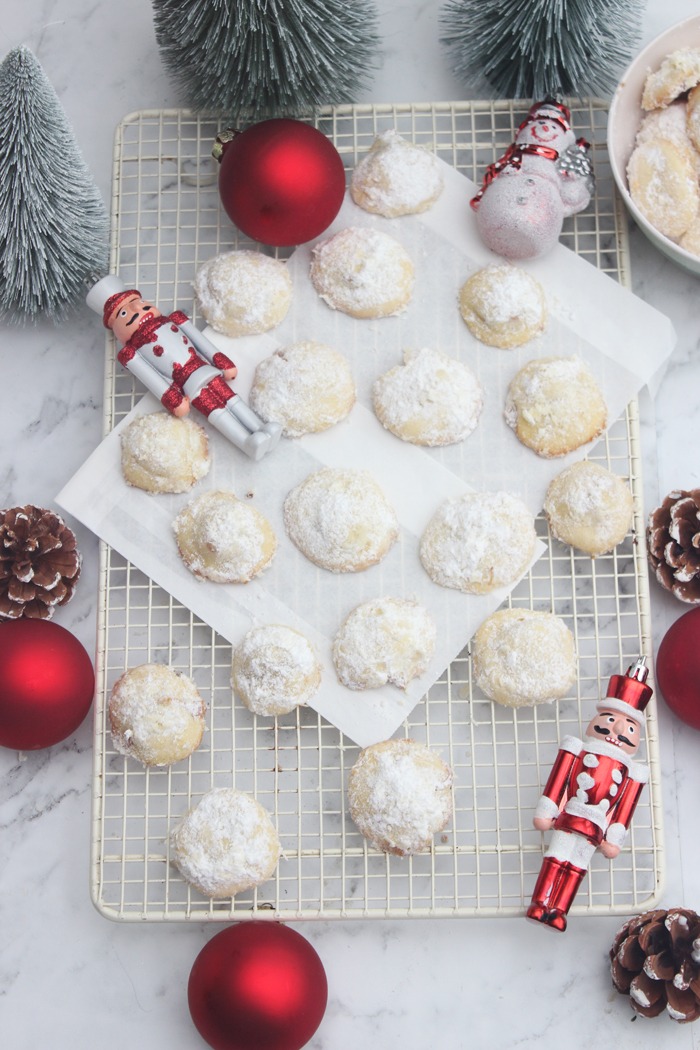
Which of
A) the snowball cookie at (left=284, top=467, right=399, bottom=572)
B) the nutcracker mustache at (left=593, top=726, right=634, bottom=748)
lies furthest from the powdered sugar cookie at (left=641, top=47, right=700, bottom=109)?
the nutcracker mustache at (left=593, top=726, right=634, bottom=748)

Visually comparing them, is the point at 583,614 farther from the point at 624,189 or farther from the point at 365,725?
the point at 624,189

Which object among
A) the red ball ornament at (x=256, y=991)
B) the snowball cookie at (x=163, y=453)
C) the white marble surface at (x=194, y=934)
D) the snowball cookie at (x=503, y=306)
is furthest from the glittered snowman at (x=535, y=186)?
the red ball ornament at (x=256, y=991)

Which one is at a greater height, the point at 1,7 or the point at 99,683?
the point at 1,7

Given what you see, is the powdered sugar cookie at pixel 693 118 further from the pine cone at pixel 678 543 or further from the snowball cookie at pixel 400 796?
the snowball cookie at pixel 400 796

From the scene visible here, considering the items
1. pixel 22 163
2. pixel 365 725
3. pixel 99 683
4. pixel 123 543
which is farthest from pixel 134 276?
pixel 365 725

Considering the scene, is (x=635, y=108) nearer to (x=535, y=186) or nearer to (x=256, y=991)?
(x=535, y=186)

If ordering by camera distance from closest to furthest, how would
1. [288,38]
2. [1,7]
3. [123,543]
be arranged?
[288,38] → [123,543] → [1,7]

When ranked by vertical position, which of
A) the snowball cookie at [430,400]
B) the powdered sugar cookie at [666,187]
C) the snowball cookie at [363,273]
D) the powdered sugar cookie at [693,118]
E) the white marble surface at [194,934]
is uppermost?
the powdered sugar cookie at [693,118]
